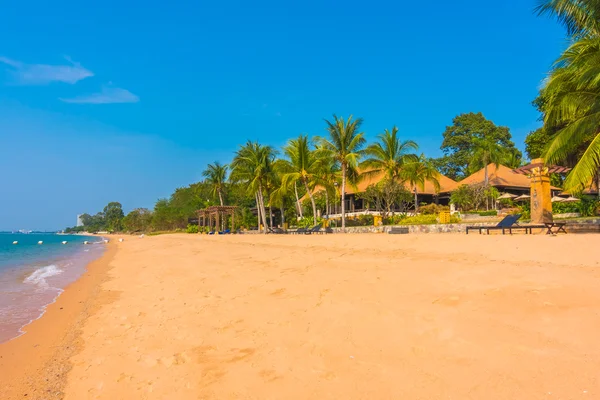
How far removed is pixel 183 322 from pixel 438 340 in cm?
309

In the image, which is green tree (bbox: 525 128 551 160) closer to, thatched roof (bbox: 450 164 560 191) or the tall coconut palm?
thatched roof (bbox: 450 164 560 191)

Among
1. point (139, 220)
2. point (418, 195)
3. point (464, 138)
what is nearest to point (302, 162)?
point (418, 195)

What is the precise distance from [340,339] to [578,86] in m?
10.2

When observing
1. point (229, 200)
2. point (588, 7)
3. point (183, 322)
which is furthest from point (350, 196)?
point (183, 322)

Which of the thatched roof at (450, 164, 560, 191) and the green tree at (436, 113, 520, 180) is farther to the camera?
the green tree at (436, 113, 520, 180)

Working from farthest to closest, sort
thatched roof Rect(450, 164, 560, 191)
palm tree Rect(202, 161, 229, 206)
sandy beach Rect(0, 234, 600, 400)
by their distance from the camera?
1. palm tree Rect(202, 161, 229, 206)
2. thatched roof Rect(450, 164, 560, 191)
3. sandy beach Rect(0, 234, 600, 400)

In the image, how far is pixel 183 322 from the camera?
473 centimetres

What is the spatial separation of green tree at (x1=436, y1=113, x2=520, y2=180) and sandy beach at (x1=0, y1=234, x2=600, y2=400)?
4383 centimetres

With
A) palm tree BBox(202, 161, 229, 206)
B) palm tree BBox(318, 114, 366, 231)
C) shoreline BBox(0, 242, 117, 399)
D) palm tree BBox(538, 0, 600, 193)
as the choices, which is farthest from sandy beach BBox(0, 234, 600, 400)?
palm tree BBox(202, 161, 229, 206)

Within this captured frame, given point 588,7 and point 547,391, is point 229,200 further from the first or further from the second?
point 547,391

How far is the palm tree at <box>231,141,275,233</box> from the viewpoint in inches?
1150

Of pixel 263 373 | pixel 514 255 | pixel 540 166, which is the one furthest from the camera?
pixel 540 166

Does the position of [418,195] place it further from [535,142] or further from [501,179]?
[535,142]

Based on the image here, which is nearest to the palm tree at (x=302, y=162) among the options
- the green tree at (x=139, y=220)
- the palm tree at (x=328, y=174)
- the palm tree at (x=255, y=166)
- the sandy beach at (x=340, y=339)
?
the palm tree at (x=328, y=174)
